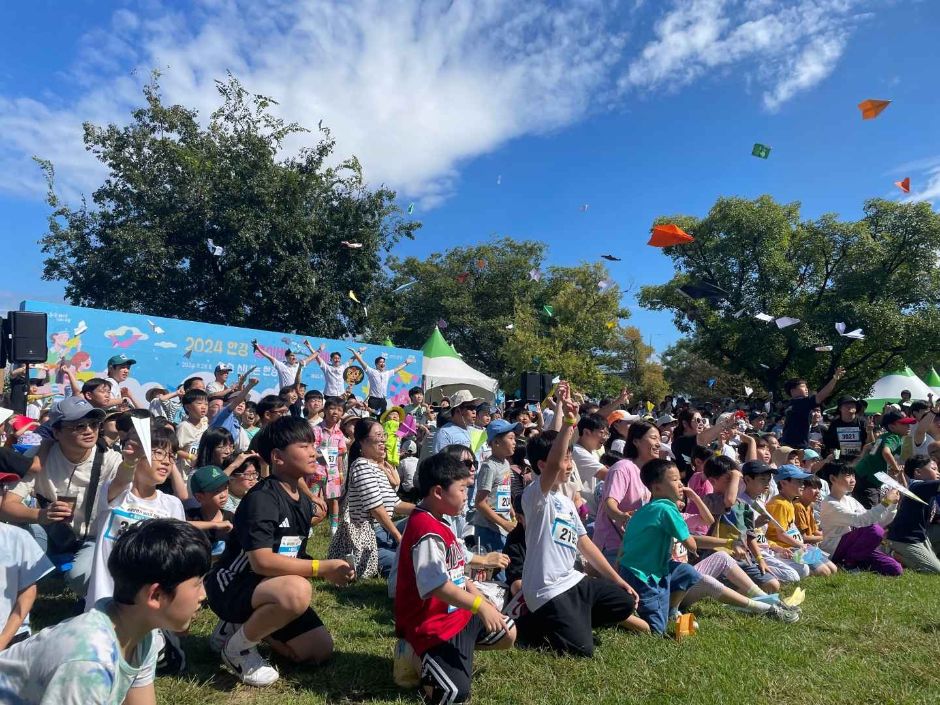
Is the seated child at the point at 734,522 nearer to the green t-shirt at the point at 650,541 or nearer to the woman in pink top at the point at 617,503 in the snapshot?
the woman in pink top at the point at 617,503

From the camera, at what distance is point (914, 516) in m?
6.81

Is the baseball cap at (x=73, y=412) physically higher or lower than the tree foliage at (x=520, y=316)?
lower

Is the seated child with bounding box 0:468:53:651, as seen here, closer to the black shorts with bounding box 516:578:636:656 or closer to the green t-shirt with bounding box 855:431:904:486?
the black shorts with bounding box 516:578:636:656

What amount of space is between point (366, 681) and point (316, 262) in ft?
69.7

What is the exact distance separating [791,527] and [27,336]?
9.04 meters

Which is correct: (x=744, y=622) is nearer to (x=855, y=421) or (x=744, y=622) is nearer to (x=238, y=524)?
(x=238, y=524)

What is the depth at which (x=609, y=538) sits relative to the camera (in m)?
5.12

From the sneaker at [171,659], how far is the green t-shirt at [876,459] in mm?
8472

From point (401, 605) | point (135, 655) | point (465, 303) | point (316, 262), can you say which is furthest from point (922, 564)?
point (465, 303)

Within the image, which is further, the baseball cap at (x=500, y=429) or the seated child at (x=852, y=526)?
the seated child at (x=852, y=526)

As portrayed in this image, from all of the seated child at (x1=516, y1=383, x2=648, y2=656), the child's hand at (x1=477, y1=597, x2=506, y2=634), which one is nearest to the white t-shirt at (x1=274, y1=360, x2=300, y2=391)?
the seated child at (x1=516, y1=383, x2=648, y2=656)

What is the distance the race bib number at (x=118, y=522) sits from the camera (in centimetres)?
328

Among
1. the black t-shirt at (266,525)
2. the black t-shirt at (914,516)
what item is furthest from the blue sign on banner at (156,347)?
the black t-shirt at (914,516)

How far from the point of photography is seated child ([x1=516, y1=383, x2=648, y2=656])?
12.9ft
